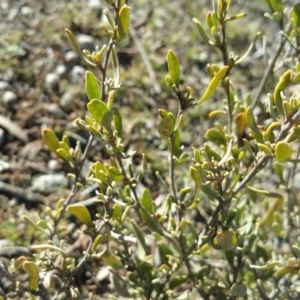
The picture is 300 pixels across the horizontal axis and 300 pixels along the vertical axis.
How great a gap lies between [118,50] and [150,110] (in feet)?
1.50

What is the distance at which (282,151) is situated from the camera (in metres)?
1.06

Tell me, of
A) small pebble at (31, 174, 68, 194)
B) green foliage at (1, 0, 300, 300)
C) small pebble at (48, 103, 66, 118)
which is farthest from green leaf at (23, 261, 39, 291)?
small pebble at (48, 103, 66, 118)

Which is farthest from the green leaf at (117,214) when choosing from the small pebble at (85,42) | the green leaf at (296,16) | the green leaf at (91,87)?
the small pebble at (85,42)

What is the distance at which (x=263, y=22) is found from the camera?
3438 millimetres

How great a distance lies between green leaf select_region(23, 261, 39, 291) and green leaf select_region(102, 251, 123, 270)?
0.64 ft

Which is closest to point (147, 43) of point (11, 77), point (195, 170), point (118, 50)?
point (118, 50)

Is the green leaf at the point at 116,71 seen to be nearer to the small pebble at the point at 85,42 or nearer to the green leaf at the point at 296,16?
the green leaf at the point at 296,16

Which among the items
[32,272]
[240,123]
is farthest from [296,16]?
[32,272]

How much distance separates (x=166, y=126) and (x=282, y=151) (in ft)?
0.89

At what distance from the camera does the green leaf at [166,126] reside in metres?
1.18

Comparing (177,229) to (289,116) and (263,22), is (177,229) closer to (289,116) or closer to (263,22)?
(289,116)

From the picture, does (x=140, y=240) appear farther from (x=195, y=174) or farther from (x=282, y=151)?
(x=282, y=151)

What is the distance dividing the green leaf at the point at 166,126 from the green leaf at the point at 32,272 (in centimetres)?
43

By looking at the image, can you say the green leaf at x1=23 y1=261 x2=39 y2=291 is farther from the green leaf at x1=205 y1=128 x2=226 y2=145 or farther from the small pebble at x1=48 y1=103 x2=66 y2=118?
the small pebble at x1=48 y1=103 x2=66 y2=118
